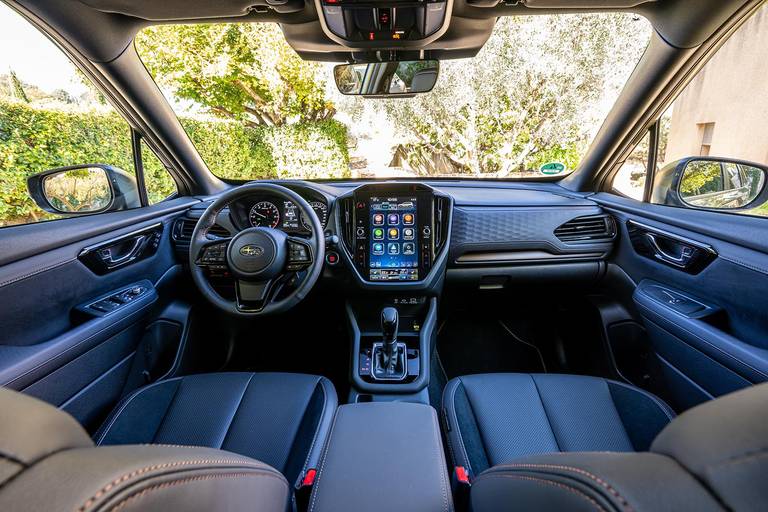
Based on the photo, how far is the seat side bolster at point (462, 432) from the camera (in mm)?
1415

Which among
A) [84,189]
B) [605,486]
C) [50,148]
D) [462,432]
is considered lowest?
[462,432]

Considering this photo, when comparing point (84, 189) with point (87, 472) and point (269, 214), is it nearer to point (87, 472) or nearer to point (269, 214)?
point (269, 214)

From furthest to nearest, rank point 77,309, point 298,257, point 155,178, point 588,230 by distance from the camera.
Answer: point 155,178, point 588,230, point 298,257, point 77,309

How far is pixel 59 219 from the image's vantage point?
76.1 inches

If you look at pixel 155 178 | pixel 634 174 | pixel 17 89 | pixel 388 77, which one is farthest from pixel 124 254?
pixel 634 174

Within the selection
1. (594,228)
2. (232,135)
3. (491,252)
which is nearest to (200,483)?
(491,252)

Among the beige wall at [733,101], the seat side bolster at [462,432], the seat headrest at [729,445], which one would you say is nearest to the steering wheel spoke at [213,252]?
the seat side bolster at [462,432]

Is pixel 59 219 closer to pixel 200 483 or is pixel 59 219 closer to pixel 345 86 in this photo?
pixel 345 86

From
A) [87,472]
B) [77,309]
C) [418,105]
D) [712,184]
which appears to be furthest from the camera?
[418,105]

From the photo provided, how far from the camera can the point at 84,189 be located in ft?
7.10

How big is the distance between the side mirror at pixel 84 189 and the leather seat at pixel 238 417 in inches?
42.7

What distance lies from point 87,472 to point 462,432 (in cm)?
135

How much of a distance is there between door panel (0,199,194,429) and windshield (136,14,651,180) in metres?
2.24

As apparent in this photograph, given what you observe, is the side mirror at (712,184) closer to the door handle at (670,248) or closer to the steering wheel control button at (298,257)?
the door handle at (670,248)
